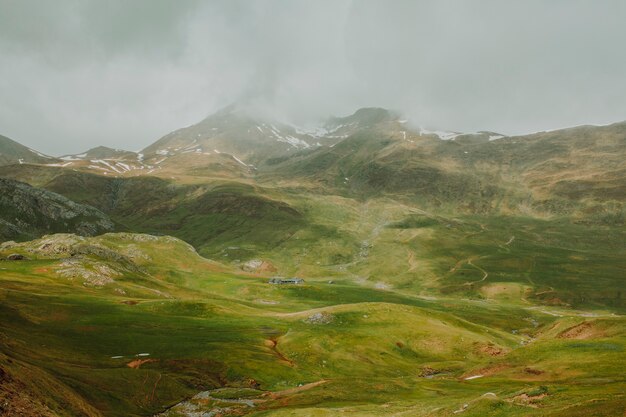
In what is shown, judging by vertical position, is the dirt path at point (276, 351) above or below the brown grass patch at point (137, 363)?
below

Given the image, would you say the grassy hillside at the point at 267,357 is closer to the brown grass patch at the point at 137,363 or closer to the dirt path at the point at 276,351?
the dirt path at the point at 276,351

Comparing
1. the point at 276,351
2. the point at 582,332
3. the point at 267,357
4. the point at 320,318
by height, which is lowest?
the point at 276,351

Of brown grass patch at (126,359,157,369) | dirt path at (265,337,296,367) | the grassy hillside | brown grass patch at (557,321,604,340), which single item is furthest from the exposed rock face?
brown grass patch at (557,321,604,340)

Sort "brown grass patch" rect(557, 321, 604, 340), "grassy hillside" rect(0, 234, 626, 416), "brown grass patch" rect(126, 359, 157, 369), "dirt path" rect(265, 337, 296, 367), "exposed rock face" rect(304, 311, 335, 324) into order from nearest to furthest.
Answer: "grassy hillside" rect(0, 234, 626, 416)
"brown grass patch" rect(126, 359, 157, 369)
"dirt path" rect(265, 337, 296, 367)
"brown grass patch" rect(557, 321, 604, 340)
"exposed rock face" rect(304, 311, 335, 324)

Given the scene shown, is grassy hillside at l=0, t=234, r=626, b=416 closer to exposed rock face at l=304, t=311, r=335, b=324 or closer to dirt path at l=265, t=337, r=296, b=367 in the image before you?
dirt path at l=265, t=337, r=296, b=367

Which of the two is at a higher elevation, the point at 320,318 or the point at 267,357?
the point at 267,357

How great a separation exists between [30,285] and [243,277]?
95.7 metres

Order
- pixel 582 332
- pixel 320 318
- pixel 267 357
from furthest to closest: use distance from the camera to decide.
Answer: pixel 320 318, pixel 582 332, pixel 267 357

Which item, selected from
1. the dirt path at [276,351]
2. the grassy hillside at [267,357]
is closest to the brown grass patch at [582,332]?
the grassy hillside at [267,357]

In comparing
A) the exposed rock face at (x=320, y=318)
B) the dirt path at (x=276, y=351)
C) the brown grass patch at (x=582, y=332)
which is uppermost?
the brown grass patch at (x=582, y=332)

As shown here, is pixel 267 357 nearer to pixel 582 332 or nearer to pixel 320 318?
pixel 320 318

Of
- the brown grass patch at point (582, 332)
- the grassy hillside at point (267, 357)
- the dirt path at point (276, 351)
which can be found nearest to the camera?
the grassy hillside at point (267, 357)

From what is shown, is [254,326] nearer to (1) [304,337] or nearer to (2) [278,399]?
(1) [304,337]

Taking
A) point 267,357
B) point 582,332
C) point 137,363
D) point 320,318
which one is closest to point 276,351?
point 267,357
